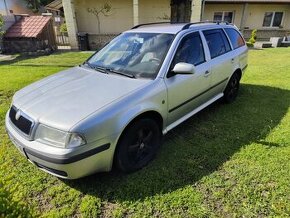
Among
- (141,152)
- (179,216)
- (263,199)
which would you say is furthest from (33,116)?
(263,199)

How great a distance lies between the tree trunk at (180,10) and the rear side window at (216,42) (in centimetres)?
1374

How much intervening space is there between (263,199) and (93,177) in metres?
2.00

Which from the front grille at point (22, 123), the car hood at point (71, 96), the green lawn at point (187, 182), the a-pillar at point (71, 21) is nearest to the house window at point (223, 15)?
the a-pillar at point (71, 21)

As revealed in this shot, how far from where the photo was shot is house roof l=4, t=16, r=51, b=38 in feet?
44.0

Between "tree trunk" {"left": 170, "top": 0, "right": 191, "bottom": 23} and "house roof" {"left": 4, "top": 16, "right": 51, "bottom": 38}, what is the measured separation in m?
8.92

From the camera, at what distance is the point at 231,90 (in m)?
5.22

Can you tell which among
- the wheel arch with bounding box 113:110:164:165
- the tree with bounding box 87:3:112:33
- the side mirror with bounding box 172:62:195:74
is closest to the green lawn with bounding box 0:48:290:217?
the wheel arch with bounding box 113:110:164:165

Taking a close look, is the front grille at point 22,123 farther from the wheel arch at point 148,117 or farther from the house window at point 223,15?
the house window at point 223,15

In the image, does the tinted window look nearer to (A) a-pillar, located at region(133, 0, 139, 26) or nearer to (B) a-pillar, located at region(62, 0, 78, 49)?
(A) a-pillar, located at region(133, 0, 139, 26)

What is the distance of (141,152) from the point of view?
126 inches

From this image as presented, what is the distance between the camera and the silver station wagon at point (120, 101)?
2441mm

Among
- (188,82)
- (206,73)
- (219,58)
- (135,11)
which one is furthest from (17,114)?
(135,11)

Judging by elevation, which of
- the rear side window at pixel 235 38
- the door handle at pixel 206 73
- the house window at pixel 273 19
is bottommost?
the house window at pixel 273 19

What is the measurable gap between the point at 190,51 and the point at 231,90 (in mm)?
1931
